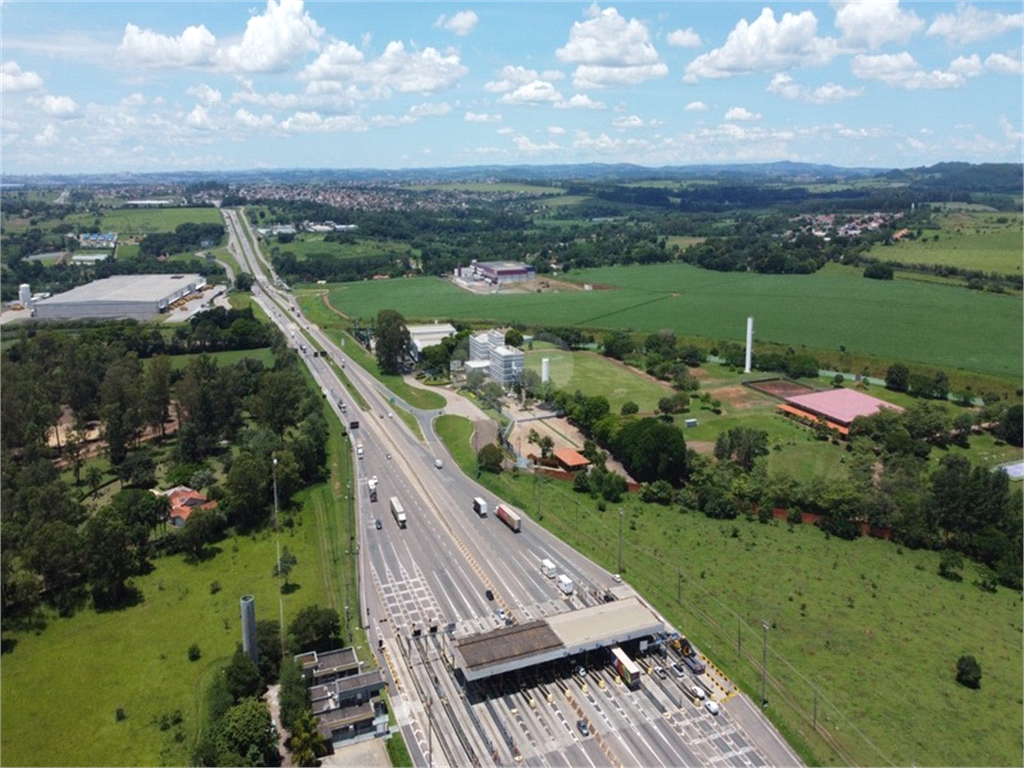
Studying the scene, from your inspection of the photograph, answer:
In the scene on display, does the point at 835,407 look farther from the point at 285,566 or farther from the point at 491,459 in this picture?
the point at 285,566

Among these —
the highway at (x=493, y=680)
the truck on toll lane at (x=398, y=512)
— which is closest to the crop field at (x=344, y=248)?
the highway at (x=493, y=680)

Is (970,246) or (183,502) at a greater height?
(970,246)

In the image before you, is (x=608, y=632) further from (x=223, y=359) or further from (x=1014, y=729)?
(x=223, y=359)

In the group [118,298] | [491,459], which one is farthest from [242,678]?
[118,298]

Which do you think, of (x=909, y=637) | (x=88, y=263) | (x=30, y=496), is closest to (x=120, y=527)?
(x=30, y=496)

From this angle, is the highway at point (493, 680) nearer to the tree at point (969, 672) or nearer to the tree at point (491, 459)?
the tree at point (491, 459)

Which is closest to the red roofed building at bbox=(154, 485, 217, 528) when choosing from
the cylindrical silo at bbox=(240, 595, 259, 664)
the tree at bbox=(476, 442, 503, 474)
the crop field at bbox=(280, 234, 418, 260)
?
the cylindrical silo at bbox=(240, 595, 259, 664)
